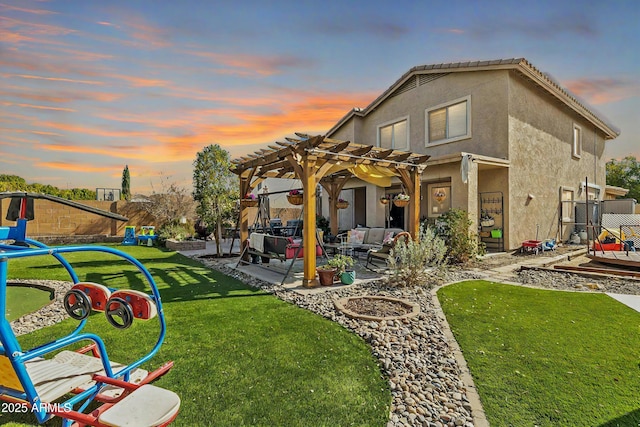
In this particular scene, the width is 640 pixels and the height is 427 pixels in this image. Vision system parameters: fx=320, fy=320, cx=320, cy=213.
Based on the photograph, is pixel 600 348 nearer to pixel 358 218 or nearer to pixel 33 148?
pixel 358 218

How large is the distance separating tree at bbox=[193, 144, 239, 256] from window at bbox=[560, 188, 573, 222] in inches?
612

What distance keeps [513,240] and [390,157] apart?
690cm

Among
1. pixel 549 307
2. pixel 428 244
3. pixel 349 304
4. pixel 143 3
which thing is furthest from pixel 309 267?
pixel 143 3

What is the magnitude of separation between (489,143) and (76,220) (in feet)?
69.6

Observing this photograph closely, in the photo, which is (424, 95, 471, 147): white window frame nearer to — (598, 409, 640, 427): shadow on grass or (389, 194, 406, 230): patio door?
(389, 194, 406, 230): patio door

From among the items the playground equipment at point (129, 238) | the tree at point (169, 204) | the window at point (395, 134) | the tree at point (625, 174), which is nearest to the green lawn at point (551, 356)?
the window at point (395, 134)

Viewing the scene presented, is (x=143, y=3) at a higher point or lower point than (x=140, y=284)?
higher

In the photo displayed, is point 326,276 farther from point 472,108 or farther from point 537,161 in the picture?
point 537,161

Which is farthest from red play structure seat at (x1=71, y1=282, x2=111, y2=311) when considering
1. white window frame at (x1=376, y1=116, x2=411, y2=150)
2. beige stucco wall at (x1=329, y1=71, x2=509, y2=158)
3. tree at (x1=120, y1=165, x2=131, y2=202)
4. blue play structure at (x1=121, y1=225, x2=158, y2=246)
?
tree at (x1=120, y1=165, x2=131, y2=202)

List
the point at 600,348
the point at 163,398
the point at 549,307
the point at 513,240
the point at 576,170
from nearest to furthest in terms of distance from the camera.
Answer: the point at 163,398, the point at 600,348, the point at 549,307, the point at 513,240, the point at 576,170

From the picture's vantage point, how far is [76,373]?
8.61 ft

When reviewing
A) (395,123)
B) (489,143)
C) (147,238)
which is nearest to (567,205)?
(489,143)

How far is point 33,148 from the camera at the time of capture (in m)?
16.0

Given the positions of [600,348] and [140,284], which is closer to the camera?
[600,348]
